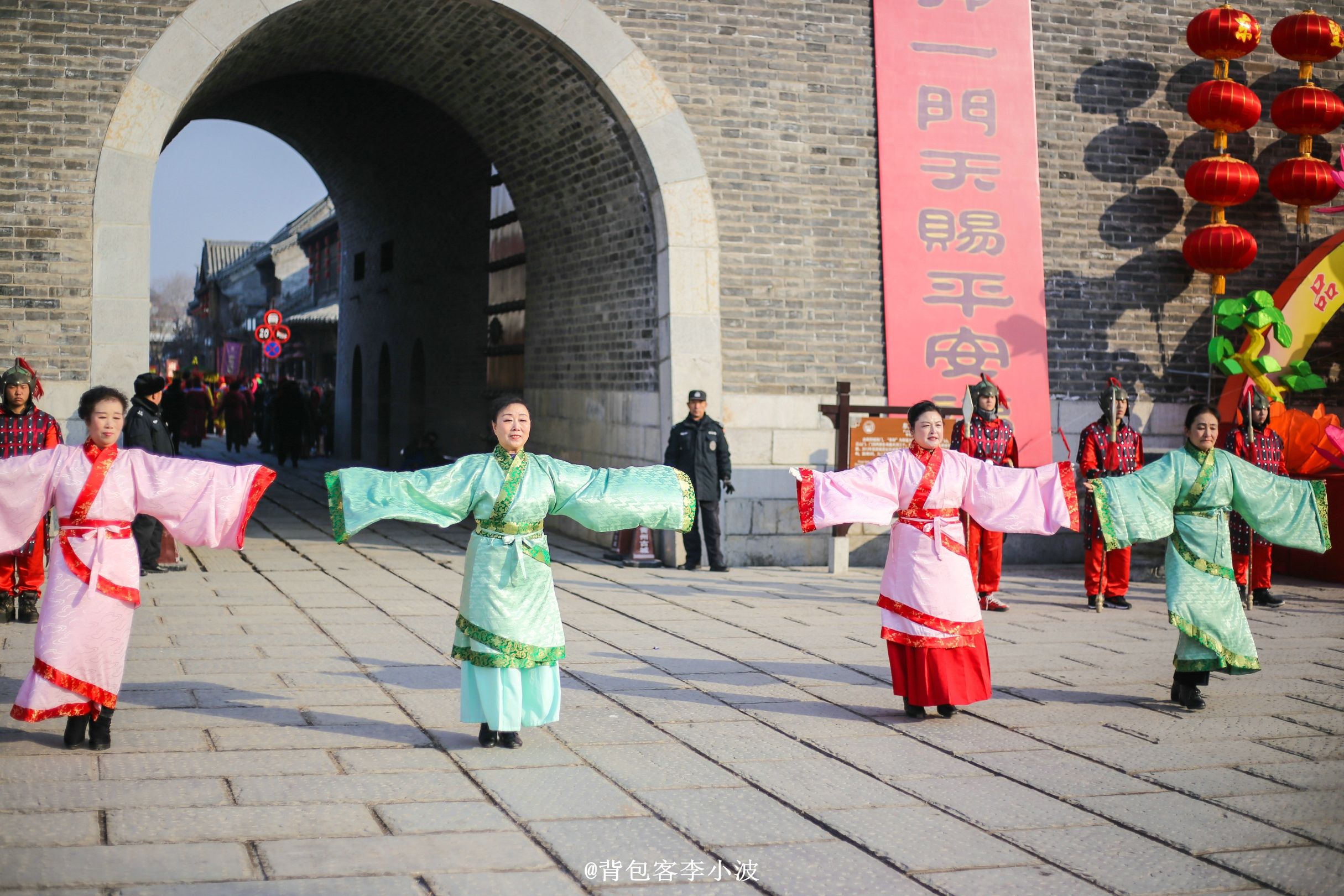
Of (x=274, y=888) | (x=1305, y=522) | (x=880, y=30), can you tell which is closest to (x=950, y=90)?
(x=880, y=30)

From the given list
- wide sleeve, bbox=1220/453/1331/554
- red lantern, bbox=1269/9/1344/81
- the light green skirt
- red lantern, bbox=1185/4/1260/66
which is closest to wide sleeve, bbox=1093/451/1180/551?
wide sleeve, bbox=1220/453/1331/554

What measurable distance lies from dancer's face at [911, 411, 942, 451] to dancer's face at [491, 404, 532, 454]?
1748 mm

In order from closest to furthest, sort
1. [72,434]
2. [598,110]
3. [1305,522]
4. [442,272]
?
[1305,522], [72,434], [598,110], [442,272]

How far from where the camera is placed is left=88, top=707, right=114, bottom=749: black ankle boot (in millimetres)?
4523

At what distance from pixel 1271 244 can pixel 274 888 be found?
1084 centimetres

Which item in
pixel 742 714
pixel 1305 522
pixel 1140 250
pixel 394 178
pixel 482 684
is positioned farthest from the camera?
pixel 394 178

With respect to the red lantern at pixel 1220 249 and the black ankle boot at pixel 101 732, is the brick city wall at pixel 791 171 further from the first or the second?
the black ankle boot at pixel 101 732

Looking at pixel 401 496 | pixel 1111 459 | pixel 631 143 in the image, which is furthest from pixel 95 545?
pixel 1111 459

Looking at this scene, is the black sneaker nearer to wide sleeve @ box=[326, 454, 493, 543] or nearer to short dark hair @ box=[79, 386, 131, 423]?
wide sleeve @ box=[326, 454, 493, 543]

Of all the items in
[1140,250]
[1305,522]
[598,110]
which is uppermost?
[598,110]

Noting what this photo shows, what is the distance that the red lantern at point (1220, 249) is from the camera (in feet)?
34.8

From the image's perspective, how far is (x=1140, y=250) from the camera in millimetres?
11062

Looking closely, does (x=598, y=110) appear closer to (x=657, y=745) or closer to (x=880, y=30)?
(x=880, y=30)

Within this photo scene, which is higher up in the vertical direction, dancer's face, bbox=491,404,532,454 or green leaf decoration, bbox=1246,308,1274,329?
green leaf decoration, bbox=1246,308,1274,329
